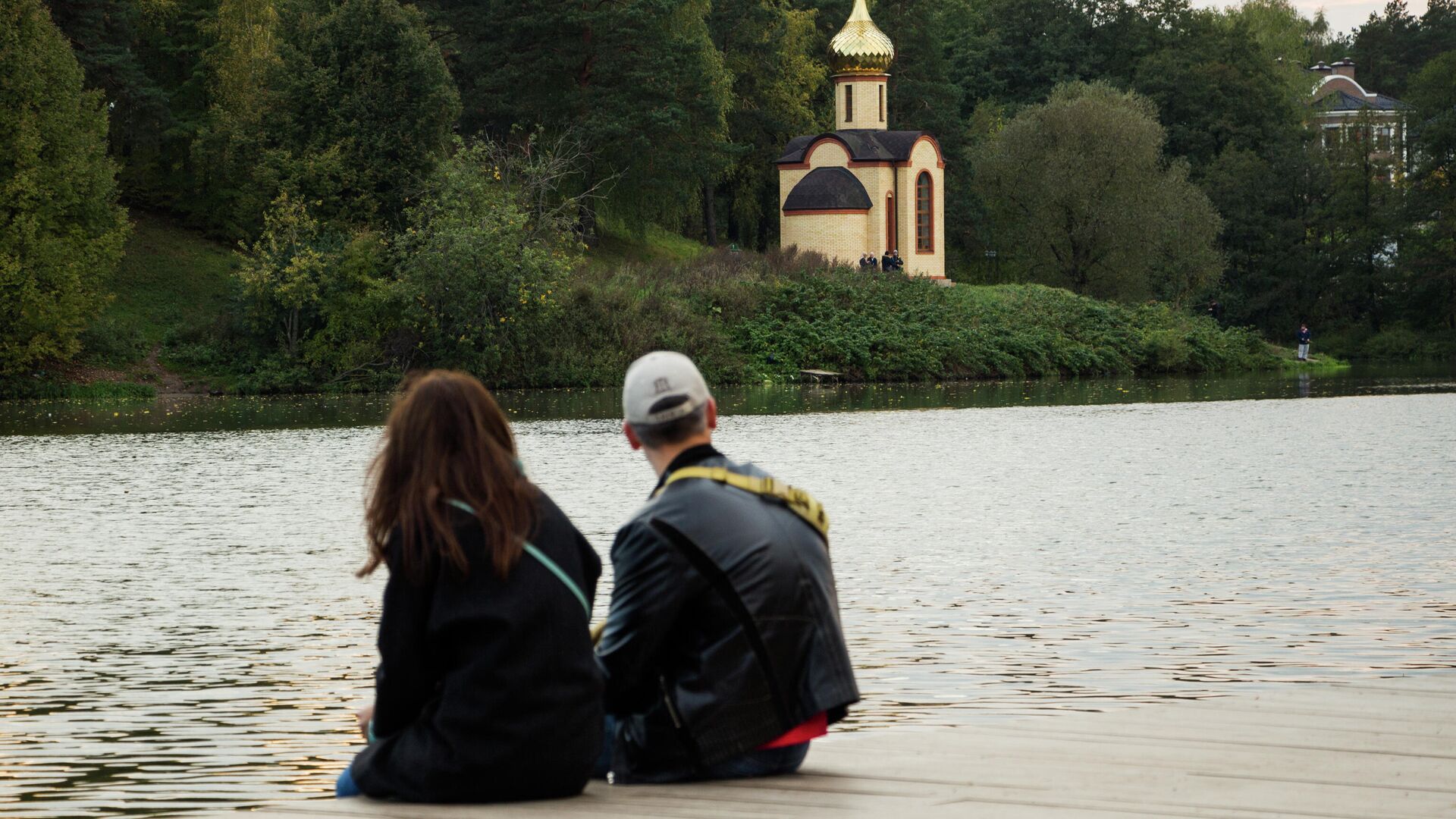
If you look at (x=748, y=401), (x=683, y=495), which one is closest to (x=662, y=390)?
(x=683, y=495)

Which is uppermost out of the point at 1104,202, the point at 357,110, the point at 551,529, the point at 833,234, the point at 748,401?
the point at 357,110

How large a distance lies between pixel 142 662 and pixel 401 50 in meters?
36.7

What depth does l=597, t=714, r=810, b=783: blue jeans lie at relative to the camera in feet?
18.3

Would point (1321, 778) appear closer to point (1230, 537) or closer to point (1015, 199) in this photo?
point (1230, 537)

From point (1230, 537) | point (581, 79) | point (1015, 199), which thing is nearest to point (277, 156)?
point (581, 79)

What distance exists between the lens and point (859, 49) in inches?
2429

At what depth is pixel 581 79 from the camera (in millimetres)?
59594

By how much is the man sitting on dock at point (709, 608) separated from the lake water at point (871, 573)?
105 inches

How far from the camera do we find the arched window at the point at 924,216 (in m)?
62.0

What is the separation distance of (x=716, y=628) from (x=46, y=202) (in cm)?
3935

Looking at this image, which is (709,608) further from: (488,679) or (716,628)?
(488,679)

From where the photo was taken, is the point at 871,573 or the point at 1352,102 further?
the point at 1352,102

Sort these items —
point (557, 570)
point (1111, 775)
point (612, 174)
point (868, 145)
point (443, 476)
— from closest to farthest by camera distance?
point (443, 476) → point (557, 570) → point (1111, 775) → point (612, 174) → point (868, 145)

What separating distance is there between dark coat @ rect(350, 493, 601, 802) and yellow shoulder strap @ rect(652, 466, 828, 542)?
36 centimetres
